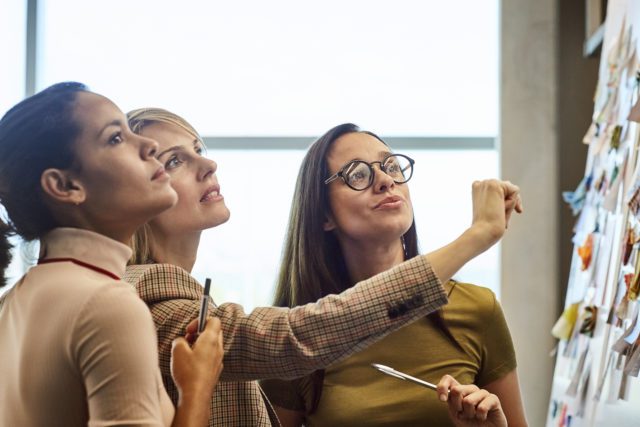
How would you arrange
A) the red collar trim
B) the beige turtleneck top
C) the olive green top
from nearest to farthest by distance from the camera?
the beige turtleneck top
the red collar trim
the olive green top

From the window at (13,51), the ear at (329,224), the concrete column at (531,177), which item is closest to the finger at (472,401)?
the ear at (329,224)

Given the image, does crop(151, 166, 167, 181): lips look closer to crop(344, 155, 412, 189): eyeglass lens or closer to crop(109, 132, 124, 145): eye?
crop(109, 132, 124, 145): eye

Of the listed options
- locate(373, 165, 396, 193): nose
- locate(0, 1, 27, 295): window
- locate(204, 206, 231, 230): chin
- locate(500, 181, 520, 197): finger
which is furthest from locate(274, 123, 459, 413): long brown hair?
locate(0, 1, 27, 295): window

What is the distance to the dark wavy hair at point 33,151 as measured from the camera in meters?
1.05

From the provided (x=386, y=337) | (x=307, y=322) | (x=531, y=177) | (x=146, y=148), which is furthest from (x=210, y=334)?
(x=531, y=177)

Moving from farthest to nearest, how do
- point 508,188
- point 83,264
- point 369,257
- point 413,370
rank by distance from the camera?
1. point 369,257
2. point 413,370
3. point 508,188
4. point 83,264

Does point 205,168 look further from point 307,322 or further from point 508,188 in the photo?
point 508,188

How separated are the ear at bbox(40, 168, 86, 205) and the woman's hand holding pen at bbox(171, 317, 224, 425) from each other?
234 mm

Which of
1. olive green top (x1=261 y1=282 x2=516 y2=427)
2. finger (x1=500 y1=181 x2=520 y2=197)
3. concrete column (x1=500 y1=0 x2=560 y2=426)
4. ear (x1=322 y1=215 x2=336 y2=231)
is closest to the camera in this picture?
finger (x1=500 y1=181 x2=520 y2=197)

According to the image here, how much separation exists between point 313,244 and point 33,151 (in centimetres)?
87

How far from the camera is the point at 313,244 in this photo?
6.01ft

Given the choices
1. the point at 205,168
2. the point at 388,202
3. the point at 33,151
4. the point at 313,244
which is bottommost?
the point at 313,244

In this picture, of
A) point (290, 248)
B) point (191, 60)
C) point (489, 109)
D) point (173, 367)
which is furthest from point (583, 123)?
point (173, 367)

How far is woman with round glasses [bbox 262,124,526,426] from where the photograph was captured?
1641mm
